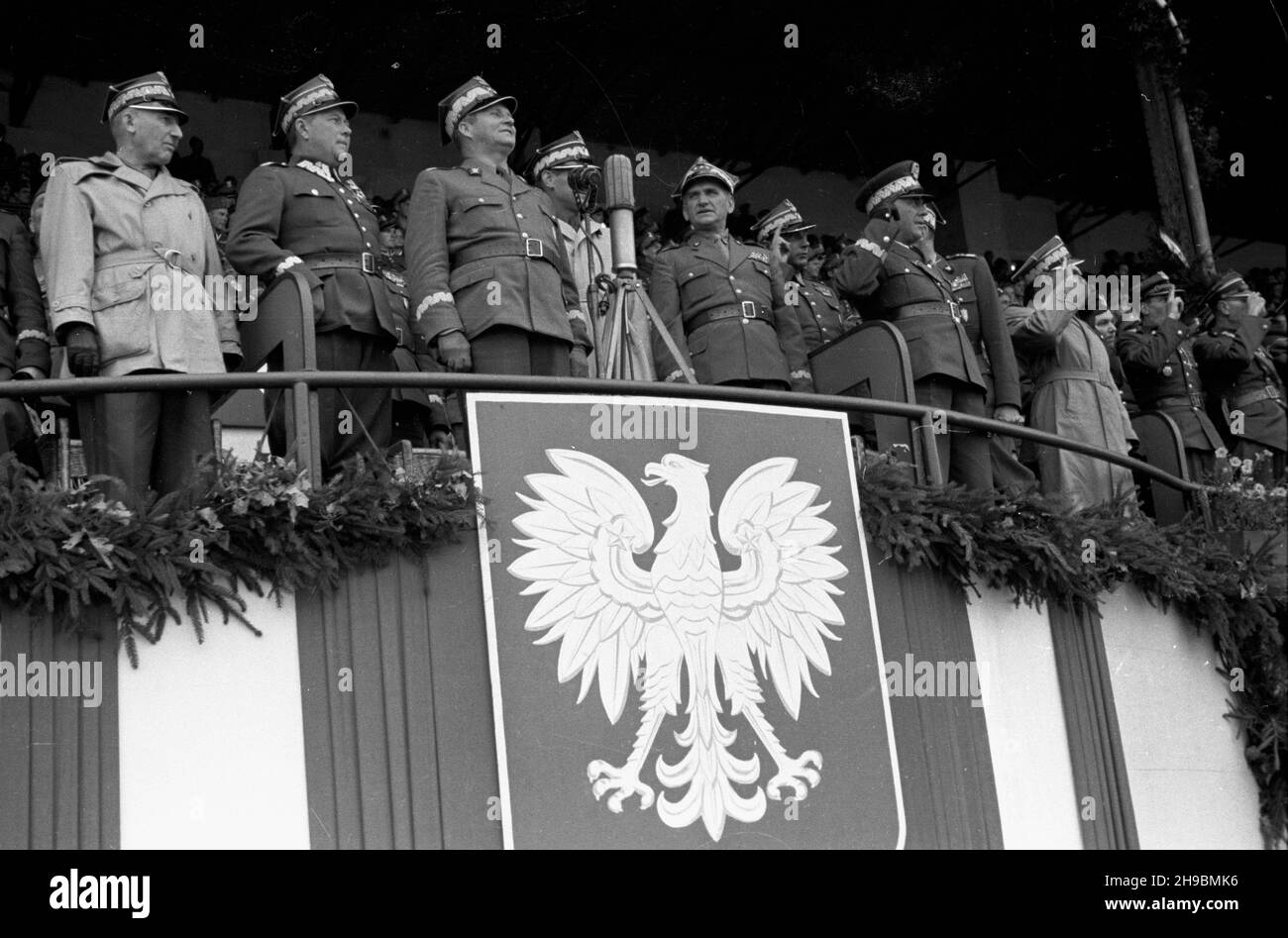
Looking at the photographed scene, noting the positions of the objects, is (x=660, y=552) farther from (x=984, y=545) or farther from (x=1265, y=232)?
(x=1265, y=232)

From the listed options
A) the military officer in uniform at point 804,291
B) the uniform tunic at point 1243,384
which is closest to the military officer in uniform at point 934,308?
the military officer in uniform at point 804,291

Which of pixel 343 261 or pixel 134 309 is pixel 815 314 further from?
pixel 134 309

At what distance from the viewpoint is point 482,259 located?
6.73 meters

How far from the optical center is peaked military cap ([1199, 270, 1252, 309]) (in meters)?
9.95

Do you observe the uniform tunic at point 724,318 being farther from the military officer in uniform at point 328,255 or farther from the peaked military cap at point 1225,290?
the peaked military cap at point 1225,290

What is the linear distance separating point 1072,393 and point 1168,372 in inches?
41.5

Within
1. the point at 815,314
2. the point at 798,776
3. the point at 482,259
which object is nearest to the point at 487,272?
the point at 482,259

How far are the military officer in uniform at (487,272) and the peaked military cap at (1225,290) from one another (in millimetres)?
4346

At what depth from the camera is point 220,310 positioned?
6.35 meters

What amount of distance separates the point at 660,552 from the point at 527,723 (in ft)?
2.47

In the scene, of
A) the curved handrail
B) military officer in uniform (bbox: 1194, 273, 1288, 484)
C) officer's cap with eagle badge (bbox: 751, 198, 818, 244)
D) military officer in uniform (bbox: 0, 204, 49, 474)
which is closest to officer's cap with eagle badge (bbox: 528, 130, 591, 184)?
officer's cap with eagle badge (bbox: 751, 198, 818, 244)

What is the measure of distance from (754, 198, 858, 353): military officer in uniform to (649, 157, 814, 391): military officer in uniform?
0.21 metres

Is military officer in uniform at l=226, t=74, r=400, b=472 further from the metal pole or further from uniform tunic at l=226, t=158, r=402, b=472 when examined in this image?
the metal pole

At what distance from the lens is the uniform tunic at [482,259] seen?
21.5ft
